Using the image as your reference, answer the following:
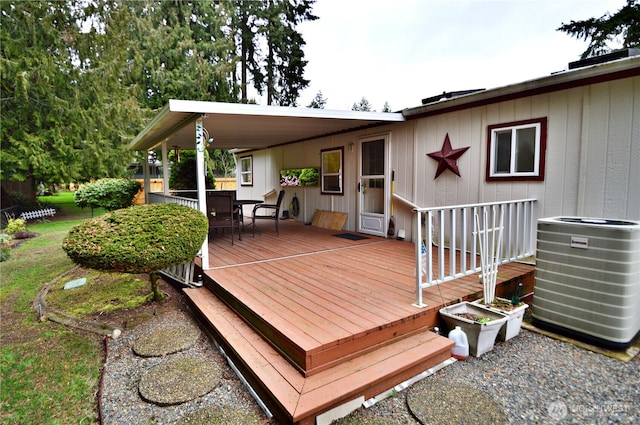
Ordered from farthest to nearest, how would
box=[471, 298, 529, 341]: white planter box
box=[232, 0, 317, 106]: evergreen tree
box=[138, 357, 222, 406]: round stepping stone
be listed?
1. box=[232, 0, 317, 106]: evergreen tree
2. box=[471, 298, 529, 341]: white planter box
3. box=[138, 357, 222, 406]: round stepping stone

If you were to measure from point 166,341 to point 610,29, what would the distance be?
12.1 metres

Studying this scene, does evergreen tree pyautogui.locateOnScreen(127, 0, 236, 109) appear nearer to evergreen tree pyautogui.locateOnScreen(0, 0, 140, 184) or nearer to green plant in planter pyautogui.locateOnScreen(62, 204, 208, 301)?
evergreen tree pyautogui.locateOnScreen(0, 0, 140, 184)

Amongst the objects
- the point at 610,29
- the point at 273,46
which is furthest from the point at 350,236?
the point at 273,46

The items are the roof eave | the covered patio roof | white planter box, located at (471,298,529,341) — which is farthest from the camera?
the covered patio roof

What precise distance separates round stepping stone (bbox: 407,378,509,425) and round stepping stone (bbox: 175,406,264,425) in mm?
985

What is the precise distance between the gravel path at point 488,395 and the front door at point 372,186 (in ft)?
12.1

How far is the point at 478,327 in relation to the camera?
105 inches

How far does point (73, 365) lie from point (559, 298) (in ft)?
13.6

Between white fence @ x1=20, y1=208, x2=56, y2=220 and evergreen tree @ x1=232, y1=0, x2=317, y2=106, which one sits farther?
evergreen tree @ x1=232, y1=0, x2=317, y2=106

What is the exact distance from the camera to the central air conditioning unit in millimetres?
2572

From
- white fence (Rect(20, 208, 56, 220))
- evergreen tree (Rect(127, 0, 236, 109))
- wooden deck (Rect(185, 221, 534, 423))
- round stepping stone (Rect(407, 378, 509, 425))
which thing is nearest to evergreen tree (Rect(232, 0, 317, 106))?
evergreen tree (Rect(127, 0, 236, 109))

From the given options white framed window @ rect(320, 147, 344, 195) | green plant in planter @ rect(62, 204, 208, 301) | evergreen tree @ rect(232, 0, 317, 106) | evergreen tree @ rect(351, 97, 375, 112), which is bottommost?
green plant in planter @ rect(62, 204, 208, 301)

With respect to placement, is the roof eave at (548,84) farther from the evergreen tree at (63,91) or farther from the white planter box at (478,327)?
the evergreen tree at (63,91)

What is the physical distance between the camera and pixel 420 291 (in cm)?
290
